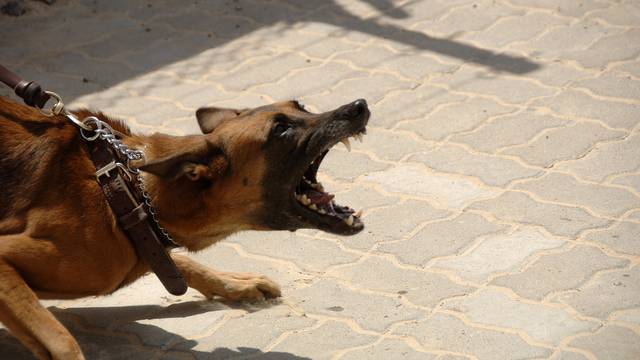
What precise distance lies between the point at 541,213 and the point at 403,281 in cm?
105

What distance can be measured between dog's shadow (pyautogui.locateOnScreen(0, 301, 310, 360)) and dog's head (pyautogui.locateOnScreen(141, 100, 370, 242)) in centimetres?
62

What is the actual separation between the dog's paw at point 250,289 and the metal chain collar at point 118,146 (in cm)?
64

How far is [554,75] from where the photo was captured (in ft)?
24.5

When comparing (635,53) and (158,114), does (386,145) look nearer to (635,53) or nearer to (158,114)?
(158,114)

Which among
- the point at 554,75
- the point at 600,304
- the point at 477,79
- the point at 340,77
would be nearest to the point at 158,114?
the point at 340,77

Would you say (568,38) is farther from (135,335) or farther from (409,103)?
(135,335)

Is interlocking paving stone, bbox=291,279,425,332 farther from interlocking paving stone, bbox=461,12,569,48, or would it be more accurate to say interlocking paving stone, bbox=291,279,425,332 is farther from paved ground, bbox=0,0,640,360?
interlocking paving stone, bbox=461,12,569,48

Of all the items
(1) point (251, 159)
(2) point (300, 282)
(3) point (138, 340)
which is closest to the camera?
(1) point (251, 159)

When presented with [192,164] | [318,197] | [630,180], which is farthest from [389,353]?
[630,180]

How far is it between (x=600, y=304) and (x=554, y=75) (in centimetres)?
291

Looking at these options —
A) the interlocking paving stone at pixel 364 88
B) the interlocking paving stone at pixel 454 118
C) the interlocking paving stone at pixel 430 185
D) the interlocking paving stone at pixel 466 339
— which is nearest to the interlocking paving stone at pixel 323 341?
the interlocking paving stone at pixel 466 339

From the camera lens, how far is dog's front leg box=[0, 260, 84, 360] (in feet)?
13.7

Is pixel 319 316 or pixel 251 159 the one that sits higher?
pixel 251 159

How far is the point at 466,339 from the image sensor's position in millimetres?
4660
